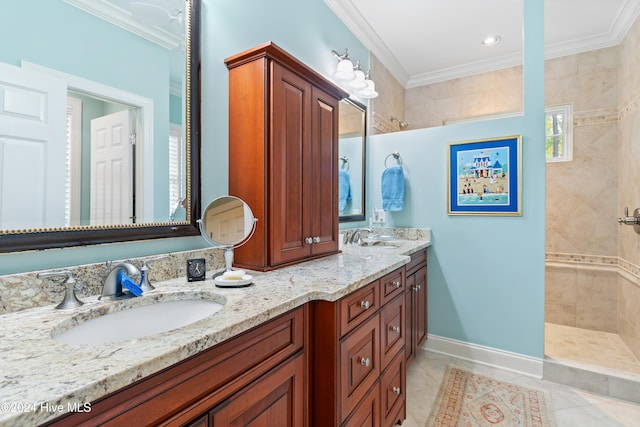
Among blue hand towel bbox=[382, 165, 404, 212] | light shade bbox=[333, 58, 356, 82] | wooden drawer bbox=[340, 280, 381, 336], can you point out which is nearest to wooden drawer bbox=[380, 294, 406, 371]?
wooden drawer bbox=[340, 280, 381, 336]

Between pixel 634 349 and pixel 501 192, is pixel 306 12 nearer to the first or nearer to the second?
pixel 501 192

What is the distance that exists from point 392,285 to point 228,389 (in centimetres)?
101

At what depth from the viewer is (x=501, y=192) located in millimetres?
2307

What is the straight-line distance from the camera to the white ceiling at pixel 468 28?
251 centimetres

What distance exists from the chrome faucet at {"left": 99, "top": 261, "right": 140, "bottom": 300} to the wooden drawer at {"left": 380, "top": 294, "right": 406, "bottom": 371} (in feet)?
3.41

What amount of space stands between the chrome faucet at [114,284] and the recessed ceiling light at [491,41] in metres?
3.52

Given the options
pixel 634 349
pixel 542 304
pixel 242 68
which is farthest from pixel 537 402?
pixel 242 68

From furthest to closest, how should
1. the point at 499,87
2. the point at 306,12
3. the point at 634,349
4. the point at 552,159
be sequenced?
the point at 499,87 → the point at 552,159 → the point at 634,349 → the point at 306,12

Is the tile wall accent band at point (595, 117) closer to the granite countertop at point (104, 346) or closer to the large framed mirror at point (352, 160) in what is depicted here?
the large framed mirror at point (352, 160)

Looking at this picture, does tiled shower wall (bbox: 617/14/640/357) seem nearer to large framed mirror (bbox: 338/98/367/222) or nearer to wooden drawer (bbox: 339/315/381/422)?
large framed mirror (bbox: 338/98/367/222)

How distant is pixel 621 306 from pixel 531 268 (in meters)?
1.38

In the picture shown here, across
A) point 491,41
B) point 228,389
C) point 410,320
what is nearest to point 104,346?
point 228,389

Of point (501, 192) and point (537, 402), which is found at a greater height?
point (501, 192)

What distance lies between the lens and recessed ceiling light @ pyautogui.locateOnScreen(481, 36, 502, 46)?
2989mm
